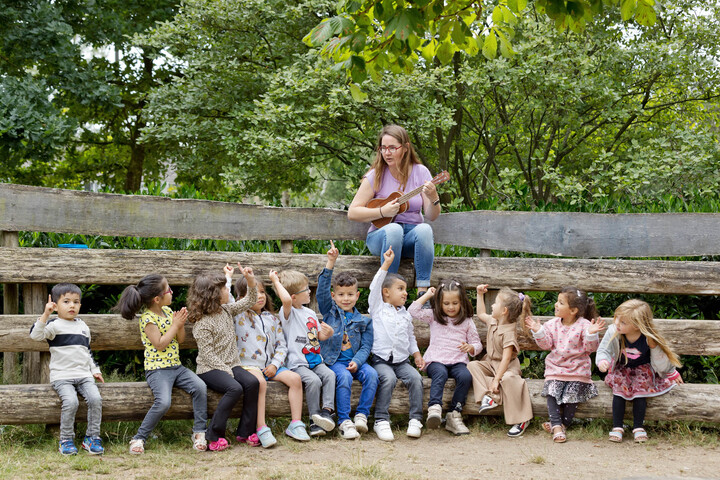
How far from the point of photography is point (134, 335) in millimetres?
5285

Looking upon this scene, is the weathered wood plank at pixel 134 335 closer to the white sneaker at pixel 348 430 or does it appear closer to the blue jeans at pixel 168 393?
the blue jeans at pixel 168 393

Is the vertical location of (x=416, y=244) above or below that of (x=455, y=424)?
above

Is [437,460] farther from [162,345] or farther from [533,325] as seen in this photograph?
[162,345]

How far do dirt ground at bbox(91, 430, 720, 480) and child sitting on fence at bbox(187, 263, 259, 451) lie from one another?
0.27 meters

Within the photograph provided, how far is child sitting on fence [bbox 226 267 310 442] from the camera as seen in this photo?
199 inches

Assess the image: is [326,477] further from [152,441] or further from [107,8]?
[107,8]

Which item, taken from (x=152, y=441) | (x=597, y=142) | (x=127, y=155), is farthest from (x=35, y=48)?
(x=597, y=142)

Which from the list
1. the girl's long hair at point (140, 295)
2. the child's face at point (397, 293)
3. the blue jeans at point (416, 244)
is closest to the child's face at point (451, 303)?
the blue jeans at point (416, 244)

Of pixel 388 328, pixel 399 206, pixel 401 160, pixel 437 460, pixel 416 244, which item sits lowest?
pixel 437 460

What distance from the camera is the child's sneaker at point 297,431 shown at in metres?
5.01

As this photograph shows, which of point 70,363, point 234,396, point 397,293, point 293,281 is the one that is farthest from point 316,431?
point 70,363

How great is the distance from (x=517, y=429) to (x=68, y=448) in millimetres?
3131

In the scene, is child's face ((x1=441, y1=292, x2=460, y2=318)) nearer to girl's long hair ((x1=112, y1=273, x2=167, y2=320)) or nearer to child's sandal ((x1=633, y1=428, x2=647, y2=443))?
child's sandal ((x1=633, y1=428, x2=647, y2=443))

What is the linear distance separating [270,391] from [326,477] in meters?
1.10
